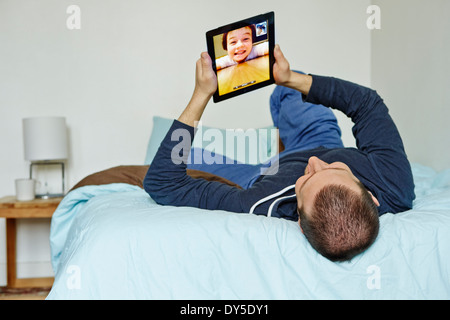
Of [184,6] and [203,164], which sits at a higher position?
[184,6]

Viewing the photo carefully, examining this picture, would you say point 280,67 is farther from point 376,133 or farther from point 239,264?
point 239,264

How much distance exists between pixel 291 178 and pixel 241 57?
384 millimetres

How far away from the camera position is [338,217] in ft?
3.34

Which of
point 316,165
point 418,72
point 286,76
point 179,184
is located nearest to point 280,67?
point 286,76

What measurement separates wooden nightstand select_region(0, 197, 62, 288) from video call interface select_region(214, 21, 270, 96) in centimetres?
143

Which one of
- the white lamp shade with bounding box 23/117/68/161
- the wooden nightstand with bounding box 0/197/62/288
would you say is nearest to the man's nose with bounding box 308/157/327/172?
the wooden nightstand with bounding box 0/197/62/288

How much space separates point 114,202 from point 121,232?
1.33 ft

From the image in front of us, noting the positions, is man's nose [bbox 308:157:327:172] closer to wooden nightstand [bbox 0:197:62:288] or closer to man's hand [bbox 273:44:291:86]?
man's hand [bbox 273:44:291:86]

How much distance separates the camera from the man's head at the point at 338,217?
990 mm

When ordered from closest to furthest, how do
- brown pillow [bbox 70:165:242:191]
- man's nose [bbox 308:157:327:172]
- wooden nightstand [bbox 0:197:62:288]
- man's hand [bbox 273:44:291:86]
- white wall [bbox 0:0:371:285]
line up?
man's nose [bbox 308:157:327:172] < man's hand [bbox 273:44:291:86] < brown pillow [bbox 70:165:242:191] < wooden nightstand [bbox 0:197:62:288] < white wall [bbox 0:0:371:285]

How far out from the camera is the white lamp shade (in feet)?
8.15

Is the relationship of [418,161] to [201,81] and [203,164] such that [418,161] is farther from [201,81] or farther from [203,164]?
[201,81]
